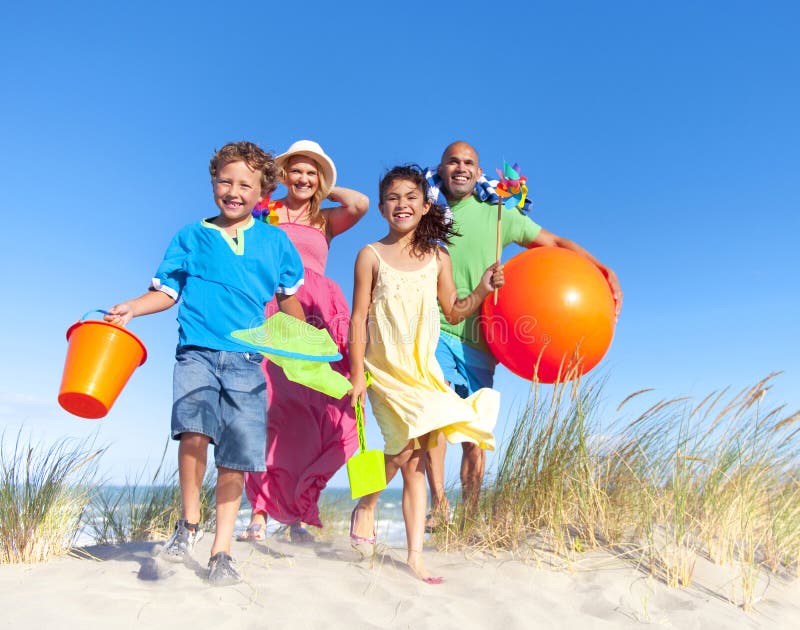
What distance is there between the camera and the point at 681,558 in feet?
11.9

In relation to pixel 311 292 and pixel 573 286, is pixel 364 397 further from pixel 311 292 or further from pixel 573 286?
pixel 573 286

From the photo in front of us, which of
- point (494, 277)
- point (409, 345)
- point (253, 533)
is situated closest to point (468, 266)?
point (494, 277)

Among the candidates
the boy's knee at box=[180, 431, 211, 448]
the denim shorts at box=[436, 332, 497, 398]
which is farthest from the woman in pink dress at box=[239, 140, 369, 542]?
the boy's knee at box=[180, 431, 211, 448]

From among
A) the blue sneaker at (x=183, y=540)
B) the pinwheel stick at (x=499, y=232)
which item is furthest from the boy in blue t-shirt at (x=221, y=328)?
the pinwheel stick at (x=499, y=232)

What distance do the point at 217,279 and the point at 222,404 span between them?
63 cm

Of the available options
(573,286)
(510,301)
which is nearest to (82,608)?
(510,301)

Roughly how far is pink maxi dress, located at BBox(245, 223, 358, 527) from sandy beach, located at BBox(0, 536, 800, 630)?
60 centimetres

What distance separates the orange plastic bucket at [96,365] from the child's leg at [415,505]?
1.47m

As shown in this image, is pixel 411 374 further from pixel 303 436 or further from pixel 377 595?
pixel 303 436

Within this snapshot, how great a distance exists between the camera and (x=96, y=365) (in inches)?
121

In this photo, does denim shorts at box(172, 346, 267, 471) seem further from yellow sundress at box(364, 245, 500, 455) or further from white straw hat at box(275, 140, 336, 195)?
white straw hat at box(275, 140, 336, 195)

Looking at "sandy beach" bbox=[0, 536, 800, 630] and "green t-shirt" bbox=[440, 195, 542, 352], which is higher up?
"green t-shirt" bbox=[440, 195, 542, 352]

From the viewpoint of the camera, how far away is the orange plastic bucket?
121 inches

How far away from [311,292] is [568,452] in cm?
193
